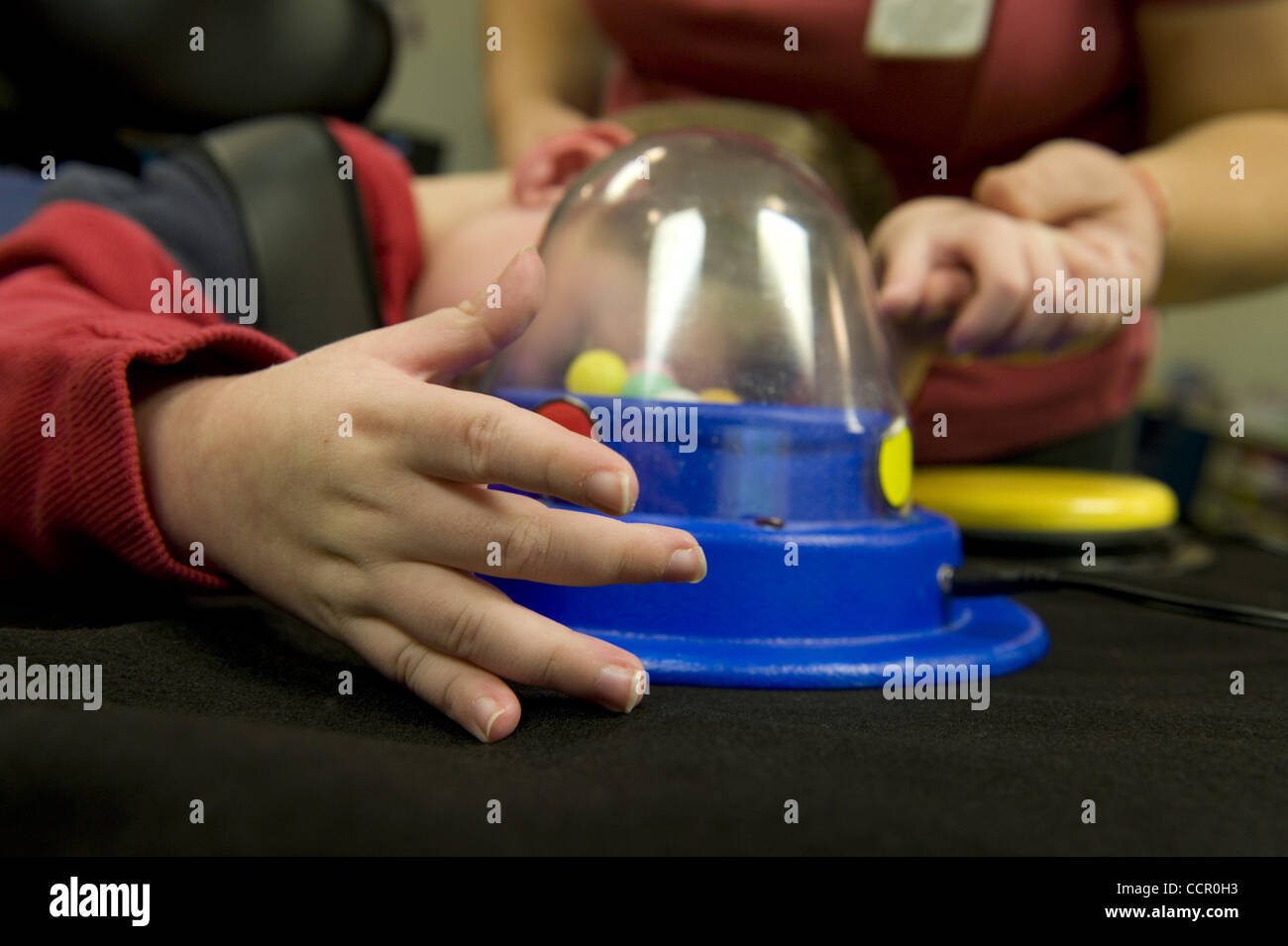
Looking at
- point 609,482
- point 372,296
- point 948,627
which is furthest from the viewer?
point 372,296

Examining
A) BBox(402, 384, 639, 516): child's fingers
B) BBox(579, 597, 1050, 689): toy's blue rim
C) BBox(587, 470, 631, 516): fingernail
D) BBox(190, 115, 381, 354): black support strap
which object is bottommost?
BBox(579, 597, 1050, 689): toy's blue rim

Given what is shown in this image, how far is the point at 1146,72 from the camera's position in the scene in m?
0.94

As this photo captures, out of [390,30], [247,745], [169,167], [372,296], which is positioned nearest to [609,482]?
[247,745]

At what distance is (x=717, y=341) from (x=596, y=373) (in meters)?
A: 0.07

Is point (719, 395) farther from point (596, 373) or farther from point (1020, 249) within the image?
point (1020, 249)

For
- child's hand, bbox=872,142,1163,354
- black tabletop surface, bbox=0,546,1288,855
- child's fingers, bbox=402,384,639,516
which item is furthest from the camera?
child's hand, bbox=872,142,1163,354

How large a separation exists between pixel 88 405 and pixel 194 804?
0.25 metres

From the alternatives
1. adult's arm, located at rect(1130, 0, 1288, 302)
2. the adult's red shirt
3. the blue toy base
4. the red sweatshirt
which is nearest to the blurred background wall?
the adult's red shirt

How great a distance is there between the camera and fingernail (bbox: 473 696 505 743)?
1.19 feet

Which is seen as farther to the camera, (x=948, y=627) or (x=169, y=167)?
(x=169, y=167)

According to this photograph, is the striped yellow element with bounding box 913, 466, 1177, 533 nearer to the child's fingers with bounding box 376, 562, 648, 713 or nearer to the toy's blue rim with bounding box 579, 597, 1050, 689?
the toy's blue rim with bounding box 579, 597, 1050, 689

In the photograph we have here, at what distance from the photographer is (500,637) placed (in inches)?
15.6

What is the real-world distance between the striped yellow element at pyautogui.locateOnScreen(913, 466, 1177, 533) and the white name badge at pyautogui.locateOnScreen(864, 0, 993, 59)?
381mm
